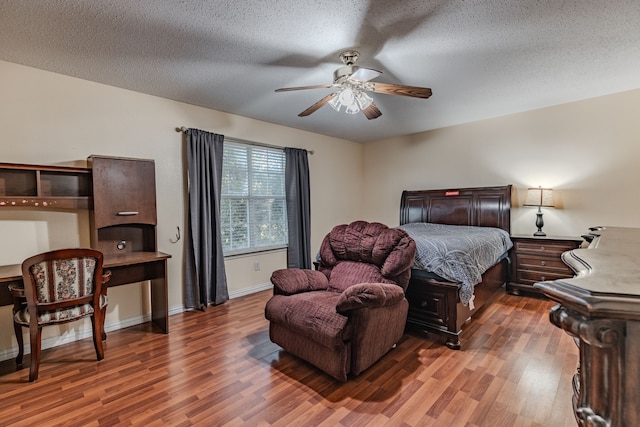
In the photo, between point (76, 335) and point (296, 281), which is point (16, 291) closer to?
point (76, 335)

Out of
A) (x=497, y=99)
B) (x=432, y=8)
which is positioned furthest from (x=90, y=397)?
(x=497, y=99)

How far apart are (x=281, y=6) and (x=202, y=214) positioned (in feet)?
8.21

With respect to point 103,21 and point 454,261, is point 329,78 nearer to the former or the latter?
point 103,21

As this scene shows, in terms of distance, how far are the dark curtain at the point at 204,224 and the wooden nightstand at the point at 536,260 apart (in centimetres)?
387

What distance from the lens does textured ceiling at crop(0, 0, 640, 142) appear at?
1.92 meters

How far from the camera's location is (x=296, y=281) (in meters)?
2.65

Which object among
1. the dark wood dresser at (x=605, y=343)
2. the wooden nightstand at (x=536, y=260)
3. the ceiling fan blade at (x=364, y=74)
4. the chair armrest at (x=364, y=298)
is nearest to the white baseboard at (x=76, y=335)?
the chair armrest at (x=364, y=298)

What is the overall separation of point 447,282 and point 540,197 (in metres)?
2.33

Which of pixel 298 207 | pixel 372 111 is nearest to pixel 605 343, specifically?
pixel 372 111

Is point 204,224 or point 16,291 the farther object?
point 204,224

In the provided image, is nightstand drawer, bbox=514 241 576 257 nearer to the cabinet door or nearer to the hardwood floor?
the hardwood floor

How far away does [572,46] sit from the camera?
242 centimetres

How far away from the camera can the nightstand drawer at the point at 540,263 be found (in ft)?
12.0

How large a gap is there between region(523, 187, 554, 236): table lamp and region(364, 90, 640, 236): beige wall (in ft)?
0.60
